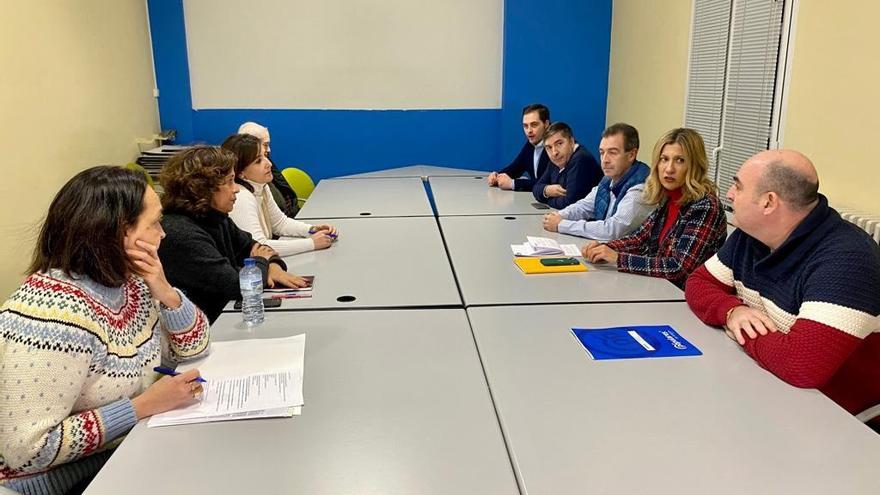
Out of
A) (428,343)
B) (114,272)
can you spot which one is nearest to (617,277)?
(428,343)

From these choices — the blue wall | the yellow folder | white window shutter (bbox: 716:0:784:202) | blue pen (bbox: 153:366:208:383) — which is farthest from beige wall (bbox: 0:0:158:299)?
white window shutter (bbox: 716:0:784:202)

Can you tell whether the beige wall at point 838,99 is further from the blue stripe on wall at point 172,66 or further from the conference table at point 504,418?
the blue stripe on wall at point 172,66

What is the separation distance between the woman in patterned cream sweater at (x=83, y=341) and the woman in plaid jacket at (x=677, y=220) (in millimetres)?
1674

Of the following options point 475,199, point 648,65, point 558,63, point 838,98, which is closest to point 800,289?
point 838,98

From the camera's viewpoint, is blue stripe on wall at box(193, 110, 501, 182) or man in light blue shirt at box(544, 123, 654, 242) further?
blue stripe on wall at box(193, 110, 501, 182)

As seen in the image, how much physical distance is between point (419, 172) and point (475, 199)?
1469 millimetres

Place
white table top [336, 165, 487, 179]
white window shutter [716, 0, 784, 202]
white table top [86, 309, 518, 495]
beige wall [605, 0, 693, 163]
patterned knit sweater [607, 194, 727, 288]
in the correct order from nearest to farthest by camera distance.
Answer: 1. white table top [86, 309, 518, 495]
2. patterned knit sweater [607, 194, 727, 288]
3. white window shutter [716, 0, 784, 202]
4. beige wall [605, 0, 693, 163]
5. white table top [336, 165, 487, 179]

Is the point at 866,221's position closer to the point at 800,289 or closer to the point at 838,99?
the point at 838,99

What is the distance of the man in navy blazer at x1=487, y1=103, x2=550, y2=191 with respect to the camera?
183 inches

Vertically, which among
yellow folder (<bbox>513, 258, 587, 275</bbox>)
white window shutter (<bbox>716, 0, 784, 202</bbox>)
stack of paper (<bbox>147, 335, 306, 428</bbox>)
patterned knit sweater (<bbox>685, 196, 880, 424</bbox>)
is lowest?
yellow folder (<bbox>513, 258, 587, 275</bbox>)

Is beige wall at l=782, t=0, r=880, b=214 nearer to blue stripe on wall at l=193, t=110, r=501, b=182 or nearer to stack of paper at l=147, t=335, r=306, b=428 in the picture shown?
stack of paper at l=147, t=335, r=306, b=428

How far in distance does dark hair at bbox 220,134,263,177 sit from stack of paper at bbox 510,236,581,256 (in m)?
1.30

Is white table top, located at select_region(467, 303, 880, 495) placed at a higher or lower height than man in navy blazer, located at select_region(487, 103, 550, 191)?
lower

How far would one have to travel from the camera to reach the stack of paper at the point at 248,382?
1.37 meters
